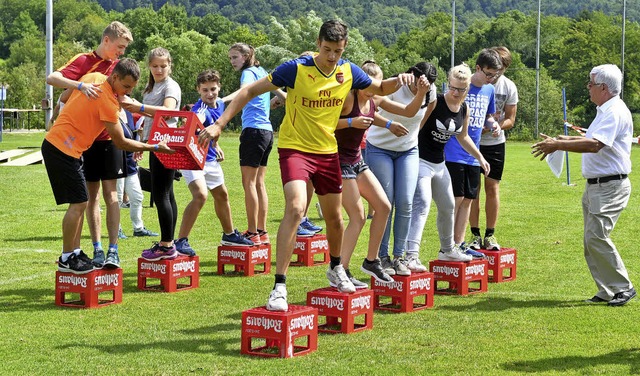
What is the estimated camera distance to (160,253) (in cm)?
949

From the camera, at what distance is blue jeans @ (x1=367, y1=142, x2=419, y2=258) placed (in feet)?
29.0

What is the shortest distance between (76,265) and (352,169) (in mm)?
2459

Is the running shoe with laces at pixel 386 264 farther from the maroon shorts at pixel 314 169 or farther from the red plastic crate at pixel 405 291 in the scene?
the maroon shorts at pixel 314 169

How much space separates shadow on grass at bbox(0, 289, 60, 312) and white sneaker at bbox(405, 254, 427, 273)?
119 inches

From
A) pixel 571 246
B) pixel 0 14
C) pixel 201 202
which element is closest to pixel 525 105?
pixel 571 246

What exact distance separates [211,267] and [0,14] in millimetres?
152726

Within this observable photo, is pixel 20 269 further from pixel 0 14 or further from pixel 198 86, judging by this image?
pixel 0 14

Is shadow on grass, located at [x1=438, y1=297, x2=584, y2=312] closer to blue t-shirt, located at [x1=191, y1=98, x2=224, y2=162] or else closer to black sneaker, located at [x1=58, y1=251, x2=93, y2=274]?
black sneaker, located at [x1=58, y1=251, x2=93, y2=274]

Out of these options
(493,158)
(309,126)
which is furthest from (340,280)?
(493,158)

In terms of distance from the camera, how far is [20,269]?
415 inches

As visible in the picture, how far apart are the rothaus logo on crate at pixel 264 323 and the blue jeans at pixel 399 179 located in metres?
2.31

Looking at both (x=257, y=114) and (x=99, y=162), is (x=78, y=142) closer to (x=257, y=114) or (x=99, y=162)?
(x=99, y=162)

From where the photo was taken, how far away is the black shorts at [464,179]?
10133 mm

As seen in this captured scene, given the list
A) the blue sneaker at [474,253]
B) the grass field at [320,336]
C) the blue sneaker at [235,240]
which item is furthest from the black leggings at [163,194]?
the blue sneaker at [474,253]
